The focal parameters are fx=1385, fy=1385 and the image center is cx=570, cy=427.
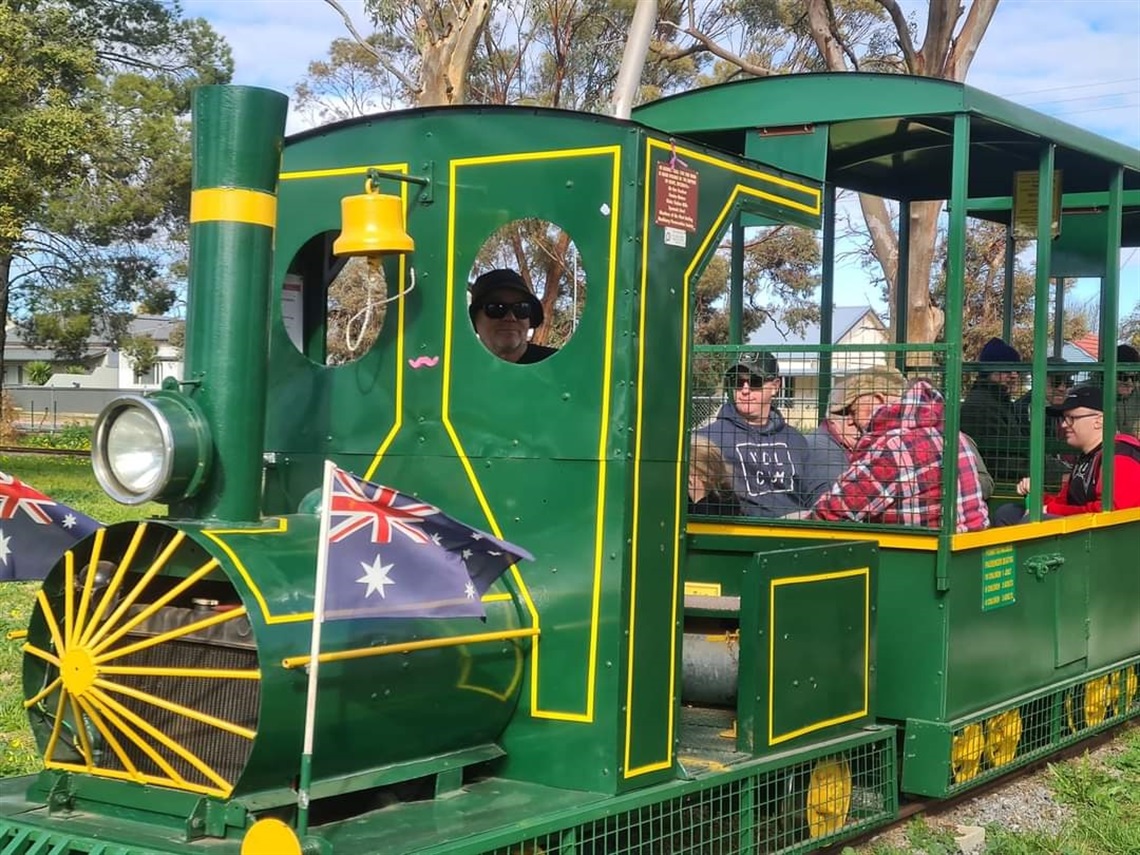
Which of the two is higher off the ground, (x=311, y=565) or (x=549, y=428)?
(x=549, y=428)

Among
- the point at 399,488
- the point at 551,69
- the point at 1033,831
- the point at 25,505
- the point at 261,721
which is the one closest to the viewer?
the point at 261,721

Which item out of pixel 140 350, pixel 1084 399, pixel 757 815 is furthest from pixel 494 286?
pixel 140 350

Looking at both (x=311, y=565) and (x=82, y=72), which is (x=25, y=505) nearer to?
(x=311, y=565)

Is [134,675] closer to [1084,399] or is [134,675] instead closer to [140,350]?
[1084,399]

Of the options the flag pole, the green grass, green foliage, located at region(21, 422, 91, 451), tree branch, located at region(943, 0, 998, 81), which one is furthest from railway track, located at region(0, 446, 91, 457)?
the flag pole

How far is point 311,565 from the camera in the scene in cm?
371

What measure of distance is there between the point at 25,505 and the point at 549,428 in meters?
1.62

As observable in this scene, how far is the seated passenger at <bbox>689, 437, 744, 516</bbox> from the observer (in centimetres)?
617

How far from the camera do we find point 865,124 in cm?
614

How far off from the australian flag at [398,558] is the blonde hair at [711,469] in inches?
97.2

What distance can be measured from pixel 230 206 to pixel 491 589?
54.3 inches

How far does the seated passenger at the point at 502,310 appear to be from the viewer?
4930 mm

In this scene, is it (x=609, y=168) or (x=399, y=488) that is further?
(x=399, y=488)

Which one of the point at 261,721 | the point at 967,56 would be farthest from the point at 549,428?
the point at 967,56
